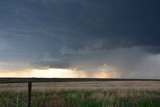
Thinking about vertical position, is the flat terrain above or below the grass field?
above

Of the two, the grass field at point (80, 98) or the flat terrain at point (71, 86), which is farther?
the flat terrain at point (71, 86)

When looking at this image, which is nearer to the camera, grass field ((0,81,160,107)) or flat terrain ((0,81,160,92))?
grass field ((0,81,160,107))

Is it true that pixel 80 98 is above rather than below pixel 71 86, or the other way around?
below

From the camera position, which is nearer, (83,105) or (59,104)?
(59,104)

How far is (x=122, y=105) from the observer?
19.7m

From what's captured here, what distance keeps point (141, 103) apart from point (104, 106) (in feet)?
9.94

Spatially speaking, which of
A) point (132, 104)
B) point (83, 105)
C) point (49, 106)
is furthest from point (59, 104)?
point (132, 104)

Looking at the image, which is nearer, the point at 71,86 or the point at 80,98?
the point at 80,98

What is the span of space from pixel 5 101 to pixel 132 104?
865cm

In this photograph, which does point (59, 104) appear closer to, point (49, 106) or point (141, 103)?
point (49, 106)

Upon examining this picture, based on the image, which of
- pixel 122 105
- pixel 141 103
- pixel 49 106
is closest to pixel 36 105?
pixel 49 106

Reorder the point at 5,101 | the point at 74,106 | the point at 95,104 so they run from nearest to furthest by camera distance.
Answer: the point at 5,101 → the point at 74,106 → the point at 95,104

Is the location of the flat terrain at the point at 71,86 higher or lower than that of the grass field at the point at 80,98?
higher

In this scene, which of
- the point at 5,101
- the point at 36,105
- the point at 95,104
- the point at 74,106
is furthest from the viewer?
the point at 95,104
